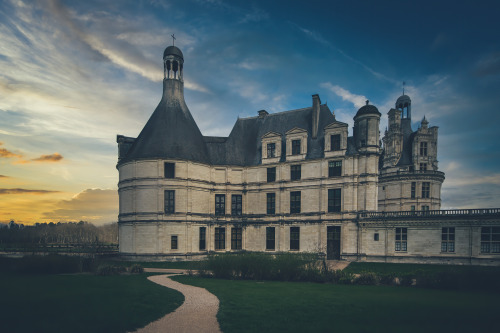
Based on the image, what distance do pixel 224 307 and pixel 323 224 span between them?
890 inches

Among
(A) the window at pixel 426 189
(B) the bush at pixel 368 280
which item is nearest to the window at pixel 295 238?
(B) the bush at pixel 368 280

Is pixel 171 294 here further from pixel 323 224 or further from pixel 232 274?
pixel 323 224

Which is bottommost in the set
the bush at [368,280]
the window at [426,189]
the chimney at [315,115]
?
the bush at [368,280]

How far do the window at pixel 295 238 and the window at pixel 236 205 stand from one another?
731 centimetres

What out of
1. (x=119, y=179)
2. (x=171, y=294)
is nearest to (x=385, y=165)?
(x=119, y=179)

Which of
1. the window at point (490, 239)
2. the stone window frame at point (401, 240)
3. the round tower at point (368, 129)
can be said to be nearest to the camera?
the window at point (490, 239)

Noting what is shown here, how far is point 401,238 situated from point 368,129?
11909 millimetres

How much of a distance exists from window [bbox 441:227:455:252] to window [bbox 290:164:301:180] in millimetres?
15559

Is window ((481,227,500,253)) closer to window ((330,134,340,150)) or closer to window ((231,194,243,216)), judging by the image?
window ((330,134,340,150))

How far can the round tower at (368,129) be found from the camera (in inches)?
1242

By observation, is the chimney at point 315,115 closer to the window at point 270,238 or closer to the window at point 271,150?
the window at point 271,150

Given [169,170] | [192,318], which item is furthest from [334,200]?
[192,318]

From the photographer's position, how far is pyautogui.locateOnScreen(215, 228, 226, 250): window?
36406 millimetres

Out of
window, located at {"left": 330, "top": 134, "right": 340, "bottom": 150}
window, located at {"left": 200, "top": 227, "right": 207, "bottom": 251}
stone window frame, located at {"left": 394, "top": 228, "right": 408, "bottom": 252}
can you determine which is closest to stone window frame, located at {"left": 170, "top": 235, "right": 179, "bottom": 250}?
window, located at {"left": 200, "top": 227, "right": 207, "bottom": 251}
